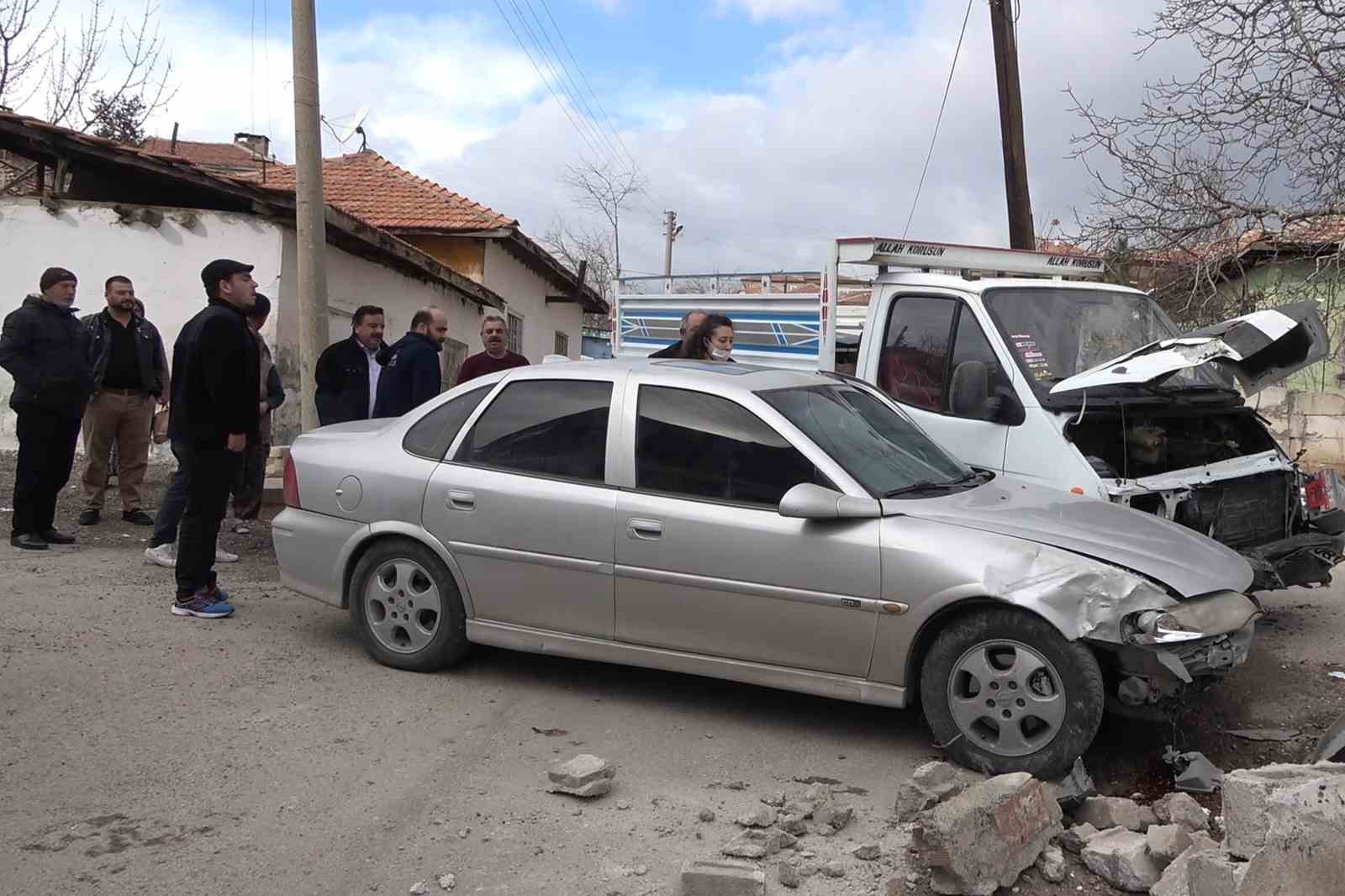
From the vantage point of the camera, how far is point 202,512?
611cm

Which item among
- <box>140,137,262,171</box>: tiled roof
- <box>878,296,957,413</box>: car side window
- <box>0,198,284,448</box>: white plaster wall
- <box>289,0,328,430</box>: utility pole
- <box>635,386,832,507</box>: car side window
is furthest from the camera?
<box>140,137,262,171</box>: tiled roof

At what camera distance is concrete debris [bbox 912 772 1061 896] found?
3373 millimetres

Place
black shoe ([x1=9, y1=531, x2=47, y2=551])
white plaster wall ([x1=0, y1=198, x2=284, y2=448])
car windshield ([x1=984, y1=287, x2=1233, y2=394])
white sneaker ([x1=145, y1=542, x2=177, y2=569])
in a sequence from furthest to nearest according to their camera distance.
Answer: white plaster wall ([x1=0, y1=198, x2=284, y2=448])
black shoe ([x1=9, y1=531, x2=47, y2=551])
white sneaker ([x1=145, y1=542, x2=177, y2=569])
car windshield ([x1=984, y1=287, x2=1233, y2=394])

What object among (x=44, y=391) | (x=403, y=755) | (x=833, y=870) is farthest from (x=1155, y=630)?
Result: (x=44, y=391)

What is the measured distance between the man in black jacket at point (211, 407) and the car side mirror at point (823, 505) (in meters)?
3.20

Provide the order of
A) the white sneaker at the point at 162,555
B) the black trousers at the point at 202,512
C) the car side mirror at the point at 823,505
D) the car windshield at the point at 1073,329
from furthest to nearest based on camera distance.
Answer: the white sneaker at the point at 162,555 → the car windshield at the point at 1073,329 → the black trousers at the point at 202,512 → the car side mirror at the point at 823,505

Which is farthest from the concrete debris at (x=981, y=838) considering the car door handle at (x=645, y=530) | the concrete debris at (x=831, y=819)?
the car door handle at (x=645, y=530)

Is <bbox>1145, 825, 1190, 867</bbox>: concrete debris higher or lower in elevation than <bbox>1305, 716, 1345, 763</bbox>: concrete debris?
lower

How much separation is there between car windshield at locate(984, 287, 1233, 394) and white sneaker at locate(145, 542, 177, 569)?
5.34 m

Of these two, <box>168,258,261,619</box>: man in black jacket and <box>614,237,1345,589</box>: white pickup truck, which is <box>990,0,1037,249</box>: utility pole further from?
<box>168,258,261,619</box>: man in black jacket

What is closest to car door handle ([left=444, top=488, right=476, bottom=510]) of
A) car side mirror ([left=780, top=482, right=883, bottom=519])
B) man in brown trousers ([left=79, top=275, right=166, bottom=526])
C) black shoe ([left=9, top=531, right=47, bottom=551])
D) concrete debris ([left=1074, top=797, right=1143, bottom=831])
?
car side mirror ([left=780, top=482, right=883, bottom=519])

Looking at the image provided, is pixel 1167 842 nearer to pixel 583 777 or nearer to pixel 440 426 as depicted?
pixel 583 777

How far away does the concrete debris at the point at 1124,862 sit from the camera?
11.2ft

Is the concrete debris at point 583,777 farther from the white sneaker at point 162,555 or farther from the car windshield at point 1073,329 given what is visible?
the white sneaker at point 162,555
